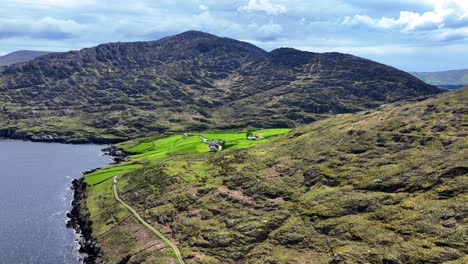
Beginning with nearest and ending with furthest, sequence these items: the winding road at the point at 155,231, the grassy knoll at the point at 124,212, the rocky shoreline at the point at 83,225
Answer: the winding road at the point at 155,231 → the grassy knoll at the point at 124,212 → the rocky shoreline at the point at 83,225

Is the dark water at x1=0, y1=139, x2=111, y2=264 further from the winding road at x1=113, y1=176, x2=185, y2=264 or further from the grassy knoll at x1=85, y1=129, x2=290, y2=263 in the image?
the winding road at x1=113, y1=176, x2=185, y2=264

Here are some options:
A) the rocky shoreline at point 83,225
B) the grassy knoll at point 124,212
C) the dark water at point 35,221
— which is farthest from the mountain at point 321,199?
the dark water at point 35,221

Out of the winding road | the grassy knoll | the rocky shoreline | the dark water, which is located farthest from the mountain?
the dark water

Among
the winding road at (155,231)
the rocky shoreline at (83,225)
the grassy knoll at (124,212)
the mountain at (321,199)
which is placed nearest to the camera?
the mountain at (321,199)

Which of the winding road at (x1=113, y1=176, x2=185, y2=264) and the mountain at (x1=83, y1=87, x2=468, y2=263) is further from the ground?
the mountain at (x1=83, y1=87, x2=468, y2=263)

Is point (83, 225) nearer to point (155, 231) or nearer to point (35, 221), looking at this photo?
point (35, 221)

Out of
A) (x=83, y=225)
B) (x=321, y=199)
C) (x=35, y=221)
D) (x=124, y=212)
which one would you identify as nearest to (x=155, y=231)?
(x=124, y=212)

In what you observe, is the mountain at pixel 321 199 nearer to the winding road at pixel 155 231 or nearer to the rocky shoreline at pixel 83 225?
the winding road at pixel 155 231
